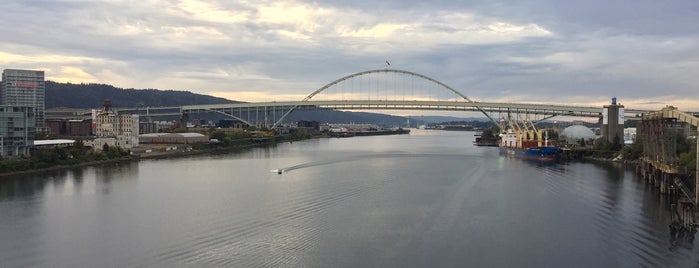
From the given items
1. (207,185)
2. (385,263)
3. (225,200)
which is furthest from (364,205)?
(207,185)

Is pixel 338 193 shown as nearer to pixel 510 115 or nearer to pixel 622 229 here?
pixel 622 229

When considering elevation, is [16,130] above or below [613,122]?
below

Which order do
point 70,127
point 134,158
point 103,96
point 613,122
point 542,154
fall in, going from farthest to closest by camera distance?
point 103,96
point 70,127
point 613,122
point 542,154
point 134,158

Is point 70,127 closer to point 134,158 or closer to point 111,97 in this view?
point 134,158

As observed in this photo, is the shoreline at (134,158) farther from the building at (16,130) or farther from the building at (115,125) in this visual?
the building at (115,125)

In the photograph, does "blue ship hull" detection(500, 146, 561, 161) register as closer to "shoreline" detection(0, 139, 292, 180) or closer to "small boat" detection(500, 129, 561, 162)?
"small boat" detection(500, 129, 561, 162)

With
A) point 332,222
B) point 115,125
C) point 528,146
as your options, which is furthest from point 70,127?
point 332,222

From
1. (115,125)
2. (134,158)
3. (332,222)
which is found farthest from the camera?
(115,125)
